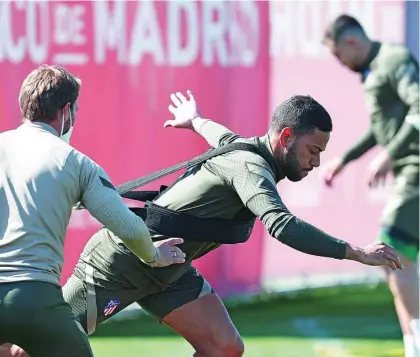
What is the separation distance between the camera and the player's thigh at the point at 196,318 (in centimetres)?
500

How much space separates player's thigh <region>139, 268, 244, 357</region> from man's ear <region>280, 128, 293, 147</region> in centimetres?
82

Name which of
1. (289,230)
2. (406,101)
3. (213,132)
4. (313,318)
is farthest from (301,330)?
(289,230)

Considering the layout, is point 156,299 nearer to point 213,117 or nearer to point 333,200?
point 213,117

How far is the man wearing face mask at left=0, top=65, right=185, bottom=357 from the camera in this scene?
3930mm

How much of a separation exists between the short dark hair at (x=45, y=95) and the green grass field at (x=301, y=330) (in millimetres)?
3414

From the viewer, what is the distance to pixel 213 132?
17.4 ft

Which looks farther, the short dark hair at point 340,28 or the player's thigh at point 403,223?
the short dark hair at point 340,28

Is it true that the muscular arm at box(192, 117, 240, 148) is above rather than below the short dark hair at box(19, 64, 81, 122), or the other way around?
below

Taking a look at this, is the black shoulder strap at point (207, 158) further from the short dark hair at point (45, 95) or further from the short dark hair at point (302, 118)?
the short dark hair at point (45, 95)

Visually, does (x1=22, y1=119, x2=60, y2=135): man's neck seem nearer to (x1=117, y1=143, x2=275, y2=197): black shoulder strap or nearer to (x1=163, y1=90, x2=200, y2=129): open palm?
(x1=117, y1=143, x2=275, y2=197): black shoulder strap

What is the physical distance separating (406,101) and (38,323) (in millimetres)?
3735

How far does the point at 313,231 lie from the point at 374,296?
5.31m

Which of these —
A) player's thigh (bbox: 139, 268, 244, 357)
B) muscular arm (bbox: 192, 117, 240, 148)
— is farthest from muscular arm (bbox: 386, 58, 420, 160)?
player's thigh (bbox: 139, 268, 244, 357)

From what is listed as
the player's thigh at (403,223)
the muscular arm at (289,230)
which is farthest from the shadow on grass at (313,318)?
the muscular arm at (289,230)
